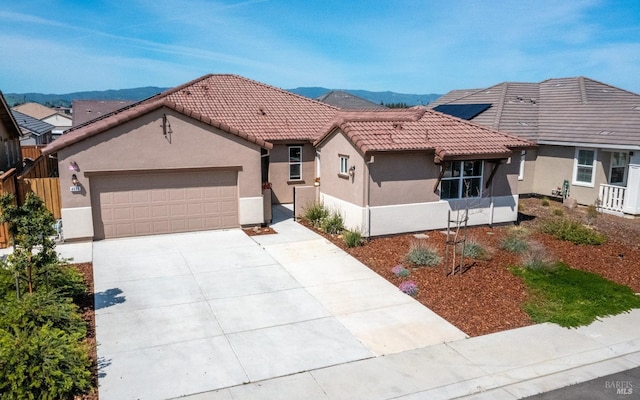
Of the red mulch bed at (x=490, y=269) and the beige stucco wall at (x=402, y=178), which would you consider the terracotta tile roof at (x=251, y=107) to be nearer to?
the beige stucco wall at (x=402, y=178)

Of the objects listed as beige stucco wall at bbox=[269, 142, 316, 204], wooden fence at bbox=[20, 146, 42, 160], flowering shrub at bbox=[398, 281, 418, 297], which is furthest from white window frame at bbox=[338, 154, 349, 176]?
wooden fence at bbox=[20, 146, 42, 160]

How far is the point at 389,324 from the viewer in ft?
32.1

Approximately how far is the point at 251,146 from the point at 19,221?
28.3 ft

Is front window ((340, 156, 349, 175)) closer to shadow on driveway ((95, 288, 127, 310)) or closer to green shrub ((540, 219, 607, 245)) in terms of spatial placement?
green shrub ((540, 219, 607, 245))

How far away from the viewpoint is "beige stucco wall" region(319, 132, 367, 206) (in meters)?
15.6

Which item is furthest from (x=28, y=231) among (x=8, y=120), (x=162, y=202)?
(x=8, y=120)

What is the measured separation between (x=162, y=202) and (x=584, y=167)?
17460 millimetres

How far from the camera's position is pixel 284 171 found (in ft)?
69.4

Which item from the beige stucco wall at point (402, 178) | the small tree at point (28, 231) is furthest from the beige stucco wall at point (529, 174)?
the small tree at point (28, 231)

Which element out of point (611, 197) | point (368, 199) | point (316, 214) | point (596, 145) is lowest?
point (316, 214)

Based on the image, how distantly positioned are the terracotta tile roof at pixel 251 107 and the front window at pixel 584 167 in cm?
1098

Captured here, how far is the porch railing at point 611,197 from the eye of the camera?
65.9 feet

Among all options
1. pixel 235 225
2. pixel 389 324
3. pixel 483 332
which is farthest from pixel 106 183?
pixel 483 332

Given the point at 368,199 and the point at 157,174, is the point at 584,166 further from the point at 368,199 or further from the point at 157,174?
the point at 157,174
